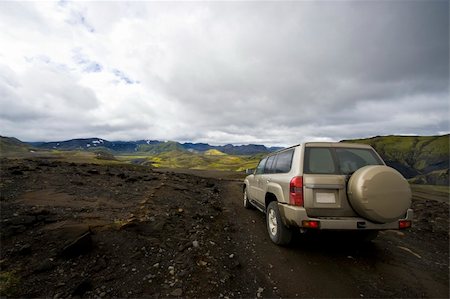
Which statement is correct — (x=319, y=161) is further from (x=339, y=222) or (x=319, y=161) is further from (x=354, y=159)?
(x=339, y=222)

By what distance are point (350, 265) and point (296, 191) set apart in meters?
1.90

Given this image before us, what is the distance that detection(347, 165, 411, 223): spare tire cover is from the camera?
13.9ft

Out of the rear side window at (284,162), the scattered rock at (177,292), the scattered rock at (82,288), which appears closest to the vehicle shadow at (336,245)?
the rear side window at (284,162)

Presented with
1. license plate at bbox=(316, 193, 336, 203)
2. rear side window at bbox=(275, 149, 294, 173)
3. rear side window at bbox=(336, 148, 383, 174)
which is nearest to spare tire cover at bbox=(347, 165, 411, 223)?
license plate at bbox=(316, 193, 336, 203)

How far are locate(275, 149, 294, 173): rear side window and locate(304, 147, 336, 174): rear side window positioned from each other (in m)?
0.50

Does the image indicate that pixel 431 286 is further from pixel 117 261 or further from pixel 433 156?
pixel 433 156

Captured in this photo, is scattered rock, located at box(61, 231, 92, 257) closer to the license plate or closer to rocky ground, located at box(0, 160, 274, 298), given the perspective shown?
rocky ground, located at box(0, 160, 274, 298)

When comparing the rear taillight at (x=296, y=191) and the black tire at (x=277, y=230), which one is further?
the black tire at (x=277, y=230)

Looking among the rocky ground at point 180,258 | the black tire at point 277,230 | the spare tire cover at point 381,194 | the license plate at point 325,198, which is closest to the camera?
the rocky ground at point 180,258

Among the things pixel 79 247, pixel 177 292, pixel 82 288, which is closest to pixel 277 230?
pixel 177 292

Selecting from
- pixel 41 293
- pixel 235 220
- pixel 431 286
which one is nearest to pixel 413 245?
pixel 431 286

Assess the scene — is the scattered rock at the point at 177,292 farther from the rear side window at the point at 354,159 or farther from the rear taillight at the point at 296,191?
the rear side window at the point at 354,159

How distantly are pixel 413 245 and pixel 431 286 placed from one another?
2.72 meters

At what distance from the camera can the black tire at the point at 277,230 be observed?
5.41 meters
